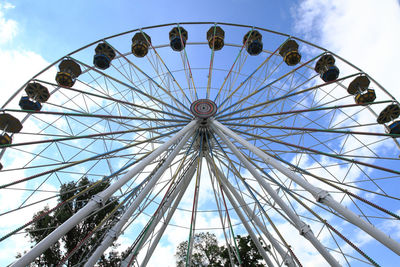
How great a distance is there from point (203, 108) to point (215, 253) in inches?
776

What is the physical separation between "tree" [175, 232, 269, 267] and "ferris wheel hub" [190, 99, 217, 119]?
1515cm

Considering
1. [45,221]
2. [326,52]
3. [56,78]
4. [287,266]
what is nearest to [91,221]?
[45,221]

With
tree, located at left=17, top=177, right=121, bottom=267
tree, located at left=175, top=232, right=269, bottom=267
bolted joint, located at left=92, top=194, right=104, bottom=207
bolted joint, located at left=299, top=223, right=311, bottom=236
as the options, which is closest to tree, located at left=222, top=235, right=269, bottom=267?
tree, located at left=175, top=232, right=269, bottom=267

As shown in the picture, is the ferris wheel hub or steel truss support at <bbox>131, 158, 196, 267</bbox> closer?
steel truss support at <bbox>131, 158, 196, 267</bbox>

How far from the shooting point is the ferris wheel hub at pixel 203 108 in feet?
38.4

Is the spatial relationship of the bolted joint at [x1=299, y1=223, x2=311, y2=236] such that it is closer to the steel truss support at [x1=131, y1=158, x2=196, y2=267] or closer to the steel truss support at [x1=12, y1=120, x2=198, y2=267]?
the steel truss support at [x1=12, y1=120, x2=198, y2=267]

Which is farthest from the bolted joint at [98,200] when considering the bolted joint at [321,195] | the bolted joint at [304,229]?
the bolted joint at [304,229]

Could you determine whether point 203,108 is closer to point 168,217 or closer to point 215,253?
point 168,217

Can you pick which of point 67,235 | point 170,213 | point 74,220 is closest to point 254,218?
point 170,213

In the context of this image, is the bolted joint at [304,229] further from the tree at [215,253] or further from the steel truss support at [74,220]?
the tree at [215,253]

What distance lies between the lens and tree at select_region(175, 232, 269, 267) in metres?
21.6

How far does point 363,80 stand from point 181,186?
10.9m

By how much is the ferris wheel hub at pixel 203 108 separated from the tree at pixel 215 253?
15148 mm

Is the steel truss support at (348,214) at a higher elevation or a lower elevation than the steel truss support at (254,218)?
lower
